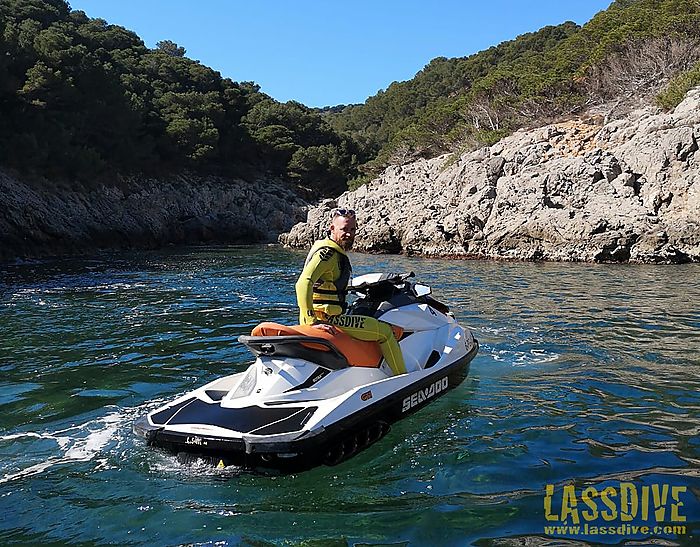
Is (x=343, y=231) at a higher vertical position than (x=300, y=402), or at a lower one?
higher

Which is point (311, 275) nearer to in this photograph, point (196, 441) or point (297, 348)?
point (297, 348)

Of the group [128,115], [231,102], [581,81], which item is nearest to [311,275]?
[581,81]

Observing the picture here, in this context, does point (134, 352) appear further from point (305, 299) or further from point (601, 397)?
point (601, 397)

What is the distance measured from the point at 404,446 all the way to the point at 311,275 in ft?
5.41

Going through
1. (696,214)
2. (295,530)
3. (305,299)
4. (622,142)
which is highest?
(622,142)

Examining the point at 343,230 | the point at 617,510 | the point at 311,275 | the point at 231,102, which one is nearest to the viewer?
the point at 617,510

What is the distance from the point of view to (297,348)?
16.9 feet

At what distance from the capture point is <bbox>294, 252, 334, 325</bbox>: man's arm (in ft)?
17.9

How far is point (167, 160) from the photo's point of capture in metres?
48.9

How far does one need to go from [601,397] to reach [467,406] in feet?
4.68

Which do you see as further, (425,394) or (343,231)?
(425,394)

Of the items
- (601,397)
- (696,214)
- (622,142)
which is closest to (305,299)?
(601,397)

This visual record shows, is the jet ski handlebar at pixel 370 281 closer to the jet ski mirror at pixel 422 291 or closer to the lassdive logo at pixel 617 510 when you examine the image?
the jet ski mirror at pixel 422 291

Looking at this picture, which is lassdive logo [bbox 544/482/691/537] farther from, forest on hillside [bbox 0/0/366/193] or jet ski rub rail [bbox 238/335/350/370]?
forest on hillside [bbox 0/0/366/193]
